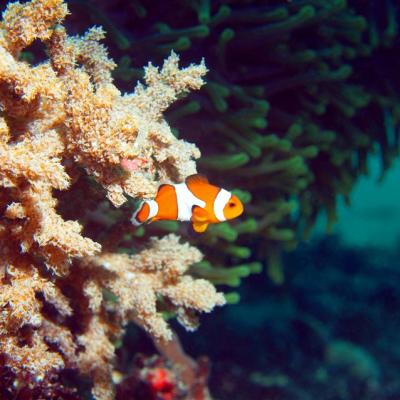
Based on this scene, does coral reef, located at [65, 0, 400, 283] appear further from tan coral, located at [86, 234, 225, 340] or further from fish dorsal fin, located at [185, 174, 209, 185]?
fish dorsal fin, located at [185, 174, 209, 185]

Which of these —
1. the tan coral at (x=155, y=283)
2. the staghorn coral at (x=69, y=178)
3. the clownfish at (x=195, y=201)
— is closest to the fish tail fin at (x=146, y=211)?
the clownfish at (x=195, y=201)

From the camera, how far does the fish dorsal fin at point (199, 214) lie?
2.15m

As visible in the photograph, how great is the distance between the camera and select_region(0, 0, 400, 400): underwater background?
3.10 meters

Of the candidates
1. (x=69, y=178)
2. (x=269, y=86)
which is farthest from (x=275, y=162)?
(x=69, y=178)

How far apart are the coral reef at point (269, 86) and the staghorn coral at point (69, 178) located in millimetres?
623

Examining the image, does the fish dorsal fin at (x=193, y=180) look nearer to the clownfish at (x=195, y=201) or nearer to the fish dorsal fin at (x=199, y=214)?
the clownfish at (x=195, y=201)

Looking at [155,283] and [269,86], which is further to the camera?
[269,86]

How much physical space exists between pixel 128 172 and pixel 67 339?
1205 millimetres

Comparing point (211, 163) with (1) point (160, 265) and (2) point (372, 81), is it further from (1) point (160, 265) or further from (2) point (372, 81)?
(2) point (372, 81)

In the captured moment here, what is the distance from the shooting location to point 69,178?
180 cm

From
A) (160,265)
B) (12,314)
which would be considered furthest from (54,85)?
(160,265)

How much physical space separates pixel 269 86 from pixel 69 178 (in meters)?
2.19

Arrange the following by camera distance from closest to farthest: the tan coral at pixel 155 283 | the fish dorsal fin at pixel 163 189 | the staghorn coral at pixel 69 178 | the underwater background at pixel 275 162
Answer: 1. the staghorn coral at pixel 69 178
2. the fish dorsal fin at pixel 163 189
3. the tan coral at pixel 155 283
4. the underwater background at pixel 275 162

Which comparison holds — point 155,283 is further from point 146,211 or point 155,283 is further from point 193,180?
point 193,180
